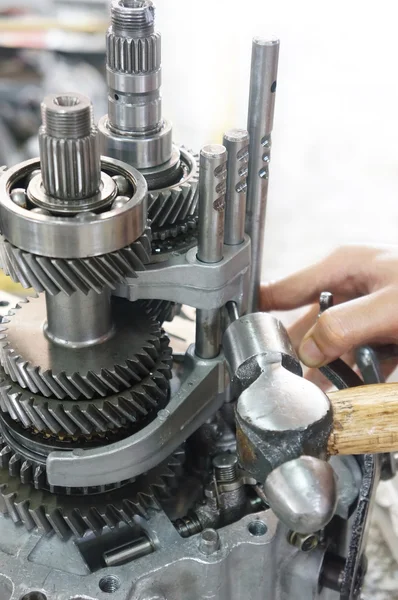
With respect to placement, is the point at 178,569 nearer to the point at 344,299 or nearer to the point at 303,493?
the point at 303,493

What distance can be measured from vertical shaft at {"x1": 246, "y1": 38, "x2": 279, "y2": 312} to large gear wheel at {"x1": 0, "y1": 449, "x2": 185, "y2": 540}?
41cm

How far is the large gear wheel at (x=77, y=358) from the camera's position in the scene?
96 centimetres

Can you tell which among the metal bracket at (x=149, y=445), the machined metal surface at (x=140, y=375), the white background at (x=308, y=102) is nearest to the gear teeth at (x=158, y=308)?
the machined metal surface at (x=140, y=375)

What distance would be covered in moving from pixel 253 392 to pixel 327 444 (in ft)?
0.32

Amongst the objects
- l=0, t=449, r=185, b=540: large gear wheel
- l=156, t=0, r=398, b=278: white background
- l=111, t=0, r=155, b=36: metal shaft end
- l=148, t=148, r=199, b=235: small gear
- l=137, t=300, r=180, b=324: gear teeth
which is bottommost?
l=156, t=0, r=398, b=278: white background

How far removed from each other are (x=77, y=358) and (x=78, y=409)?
0.06 m

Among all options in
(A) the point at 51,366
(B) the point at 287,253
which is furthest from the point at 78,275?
(B) the point at 287,253

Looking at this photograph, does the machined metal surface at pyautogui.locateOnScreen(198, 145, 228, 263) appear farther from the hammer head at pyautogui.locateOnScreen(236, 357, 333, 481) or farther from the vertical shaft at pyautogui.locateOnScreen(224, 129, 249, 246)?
the hammer head at pyautogui.locateOnScreen(236, 357, 333, 481)

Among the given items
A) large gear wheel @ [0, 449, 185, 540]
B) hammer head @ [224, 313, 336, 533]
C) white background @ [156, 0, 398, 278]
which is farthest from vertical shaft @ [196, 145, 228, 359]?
white background @ [156, 0, 398, 278]

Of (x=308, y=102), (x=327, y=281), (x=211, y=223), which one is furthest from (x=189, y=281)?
(x=308, y=102)

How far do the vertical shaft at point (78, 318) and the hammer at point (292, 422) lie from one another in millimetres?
161

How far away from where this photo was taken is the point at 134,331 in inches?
41.2

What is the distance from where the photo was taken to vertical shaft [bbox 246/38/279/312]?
3.51 ft

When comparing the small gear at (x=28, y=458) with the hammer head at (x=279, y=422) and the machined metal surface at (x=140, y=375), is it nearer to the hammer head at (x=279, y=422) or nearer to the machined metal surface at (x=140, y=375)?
the machined metal surface at (x=140, y=375)
